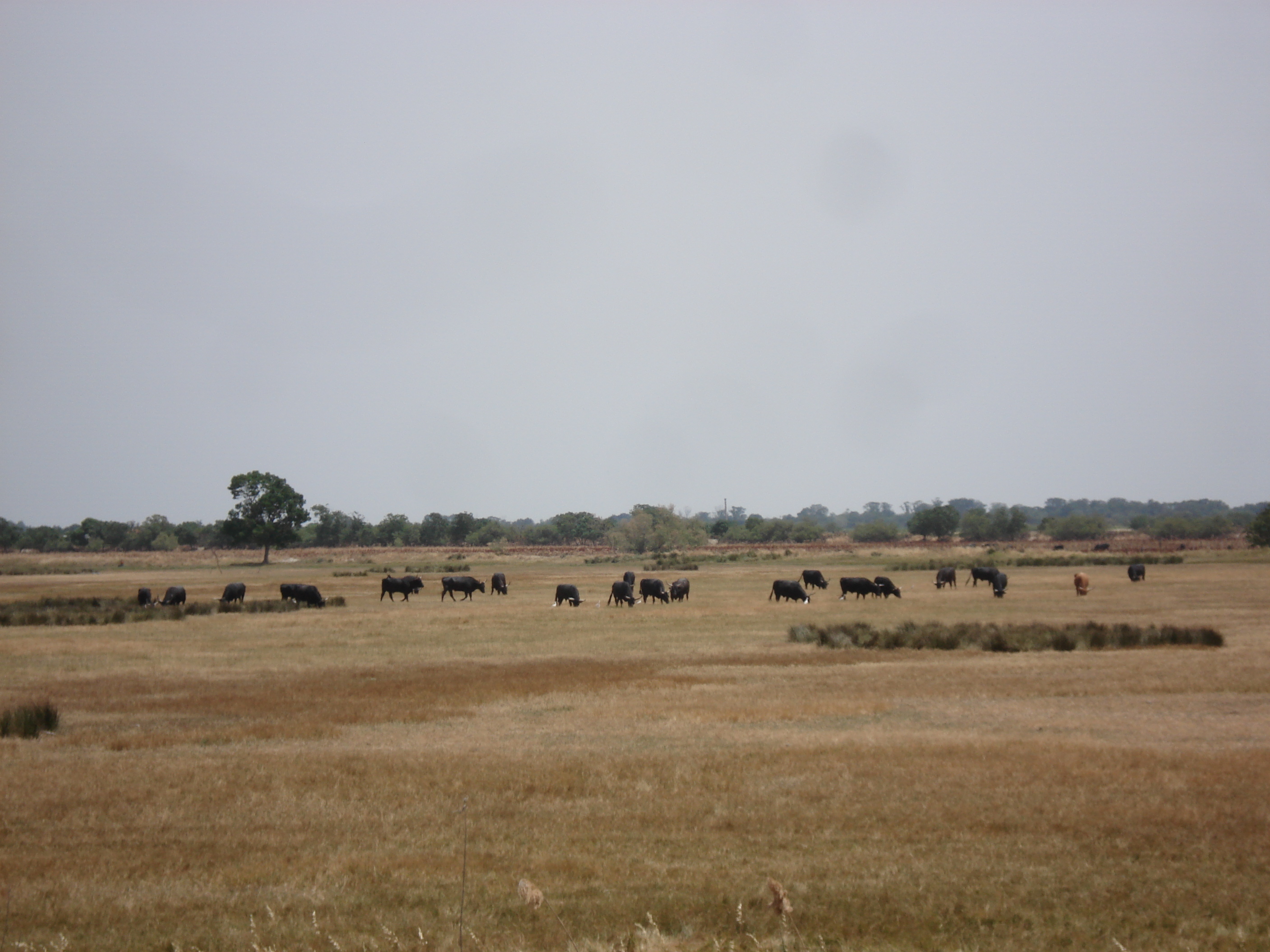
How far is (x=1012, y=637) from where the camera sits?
29219 millimetres

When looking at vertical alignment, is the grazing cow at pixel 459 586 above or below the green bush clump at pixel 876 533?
below

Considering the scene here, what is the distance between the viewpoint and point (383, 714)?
1909 cm

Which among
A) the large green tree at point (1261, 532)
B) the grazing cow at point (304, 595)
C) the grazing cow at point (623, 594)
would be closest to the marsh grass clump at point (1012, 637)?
the grazing cow at point (623, 594)

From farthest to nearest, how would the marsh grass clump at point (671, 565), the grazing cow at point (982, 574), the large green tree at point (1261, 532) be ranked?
the large green tree at point (1261, 532) → the marsh grass clump at point (671, 565) → the grazing cow at point (982, 574)

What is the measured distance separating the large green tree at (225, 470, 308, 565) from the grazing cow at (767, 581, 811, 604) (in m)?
82.4

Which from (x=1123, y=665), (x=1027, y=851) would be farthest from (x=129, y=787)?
(x=1123, y=665)

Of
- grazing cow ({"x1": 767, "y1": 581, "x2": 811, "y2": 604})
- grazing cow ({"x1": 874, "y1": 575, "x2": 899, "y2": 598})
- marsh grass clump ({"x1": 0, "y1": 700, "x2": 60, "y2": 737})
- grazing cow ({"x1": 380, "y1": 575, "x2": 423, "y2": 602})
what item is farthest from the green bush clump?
marsh grass clump ({"x1": 0, "y1": 700, "x2": 60, "y2": 737})

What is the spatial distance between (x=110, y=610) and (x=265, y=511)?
74.0 metres

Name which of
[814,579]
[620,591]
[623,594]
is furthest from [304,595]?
[814,579]

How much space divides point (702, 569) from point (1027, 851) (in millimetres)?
75356

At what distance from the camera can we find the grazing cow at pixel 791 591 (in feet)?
158

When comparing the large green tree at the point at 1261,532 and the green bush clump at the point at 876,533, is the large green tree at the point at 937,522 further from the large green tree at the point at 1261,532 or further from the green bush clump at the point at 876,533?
the large green tree at the point at 1261,532

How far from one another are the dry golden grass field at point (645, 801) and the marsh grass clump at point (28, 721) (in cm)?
44

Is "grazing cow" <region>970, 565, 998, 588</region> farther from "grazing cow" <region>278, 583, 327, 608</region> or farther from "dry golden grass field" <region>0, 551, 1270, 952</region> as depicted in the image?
"grazing cow" <region>278, 583, 327, 608</region>
